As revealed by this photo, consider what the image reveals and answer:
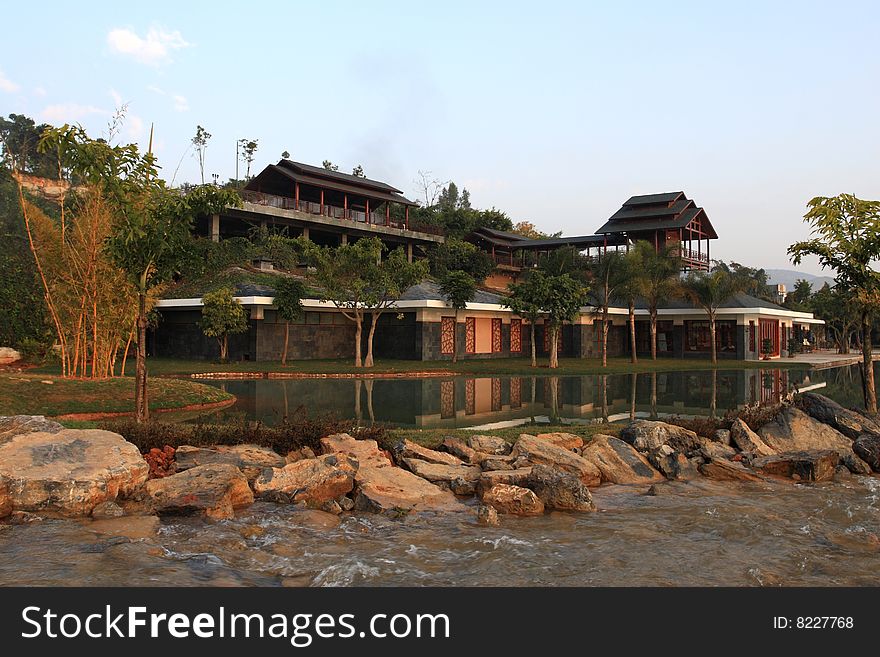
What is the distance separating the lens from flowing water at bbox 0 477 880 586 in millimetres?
5184

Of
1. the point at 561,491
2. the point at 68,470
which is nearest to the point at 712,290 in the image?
the point at 561,491

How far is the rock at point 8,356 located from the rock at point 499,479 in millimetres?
22065

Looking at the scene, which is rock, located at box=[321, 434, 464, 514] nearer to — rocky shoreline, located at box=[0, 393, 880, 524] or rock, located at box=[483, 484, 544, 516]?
rocky shoreline, located at box=[0, 393, 880, 524]

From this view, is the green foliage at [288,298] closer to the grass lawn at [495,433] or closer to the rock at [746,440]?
the grass lawn at [495,433]

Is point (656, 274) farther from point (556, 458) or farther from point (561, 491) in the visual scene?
point (561, 491)

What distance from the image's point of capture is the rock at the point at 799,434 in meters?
10.1

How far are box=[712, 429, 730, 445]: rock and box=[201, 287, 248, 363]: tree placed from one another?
2029 centimetres

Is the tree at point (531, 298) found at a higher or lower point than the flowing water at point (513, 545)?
higher

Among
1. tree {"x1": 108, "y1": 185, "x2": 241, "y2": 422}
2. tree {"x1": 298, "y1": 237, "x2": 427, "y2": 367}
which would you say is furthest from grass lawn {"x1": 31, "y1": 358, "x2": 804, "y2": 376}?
tree {"x1": 108, "y1": 185, "x2": 241, "y2": 422}

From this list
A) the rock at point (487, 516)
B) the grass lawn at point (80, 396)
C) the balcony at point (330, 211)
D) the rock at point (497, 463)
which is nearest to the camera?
the rock at point (487, 516)

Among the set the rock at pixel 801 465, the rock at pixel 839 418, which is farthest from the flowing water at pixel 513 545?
the rock at pixel 839 418

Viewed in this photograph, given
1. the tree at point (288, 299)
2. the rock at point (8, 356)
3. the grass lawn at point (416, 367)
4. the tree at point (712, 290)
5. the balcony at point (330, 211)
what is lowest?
the grass lawn at point (416, 367)
